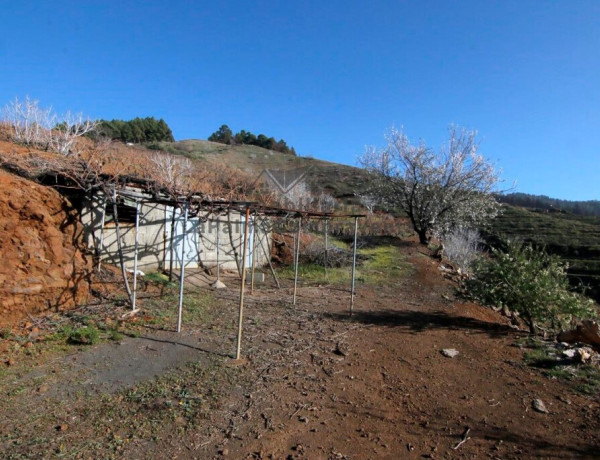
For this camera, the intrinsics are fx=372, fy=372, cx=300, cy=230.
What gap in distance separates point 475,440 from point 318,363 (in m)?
2.17

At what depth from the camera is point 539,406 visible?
3.92 m


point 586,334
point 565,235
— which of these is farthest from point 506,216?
point 586,334

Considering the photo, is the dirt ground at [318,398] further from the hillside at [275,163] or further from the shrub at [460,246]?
the hillside at [275,163]

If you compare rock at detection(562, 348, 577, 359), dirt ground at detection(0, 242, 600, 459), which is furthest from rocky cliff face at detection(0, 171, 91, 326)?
rock at detection(562, 348, 577, 359)

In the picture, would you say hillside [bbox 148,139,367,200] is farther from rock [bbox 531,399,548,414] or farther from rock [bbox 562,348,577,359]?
rock [bbox 531,399,548,414]

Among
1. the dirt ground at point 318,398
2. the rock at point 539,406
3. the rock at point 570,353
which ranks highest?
the rock at point 570,353

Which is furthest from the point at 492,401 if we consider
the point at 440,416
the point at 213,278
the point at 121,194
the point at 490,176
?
the point at 490,176

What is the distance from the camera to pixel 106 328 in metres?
5.64

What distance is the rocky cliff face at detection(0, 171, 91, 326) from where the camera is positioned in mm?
5309

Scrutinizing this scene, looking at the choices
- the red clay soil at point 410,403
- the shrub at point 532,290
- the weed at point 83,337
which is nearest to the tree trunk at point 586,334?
the shrub at point 532,290

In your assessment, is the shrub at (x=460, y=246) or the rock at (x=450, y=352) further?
the shrub at (x=460, y=246)

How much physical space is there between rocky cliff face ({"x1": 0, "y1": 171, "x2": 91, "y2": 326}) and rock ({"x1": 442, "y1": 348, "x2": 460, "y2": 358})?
5894 mm

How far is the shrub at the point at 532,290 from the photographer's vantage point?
629 centimetres

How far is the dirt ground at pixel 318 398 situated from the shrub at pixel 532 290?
52 centimetres
